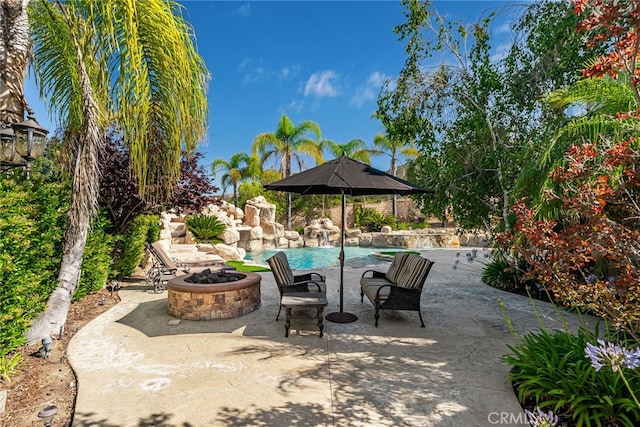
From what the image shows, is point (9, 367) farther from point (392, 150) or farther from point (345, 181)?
point (392, 150)

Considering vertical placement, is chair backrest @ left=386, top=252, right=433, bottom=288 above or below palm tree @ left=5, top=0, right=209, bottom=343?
below

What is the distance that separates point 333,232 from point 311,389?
20.7 m

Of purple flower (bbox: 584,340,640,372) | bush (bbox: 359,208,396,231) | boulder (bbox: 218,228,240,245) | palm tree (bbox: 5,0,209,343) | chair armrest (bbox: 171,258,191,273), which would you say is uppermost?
palm tree (bbox: 5,0,209,343)

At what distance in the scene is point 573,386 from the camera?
2.81 metres

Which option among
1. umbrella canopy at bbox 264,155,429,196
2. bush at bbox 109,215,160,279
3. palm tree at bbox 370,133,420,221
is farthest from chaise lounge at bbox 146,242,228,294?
palm tree at bbox 370,133,420,221

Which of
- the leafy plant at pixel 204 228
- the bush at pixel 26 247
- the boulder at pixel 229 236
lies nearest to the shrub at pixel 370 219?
the boulder at pixel 229 236

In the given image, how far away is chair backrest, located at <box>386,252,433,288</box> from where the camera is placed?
201 inches

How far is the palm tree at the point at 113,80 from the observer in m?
4.30

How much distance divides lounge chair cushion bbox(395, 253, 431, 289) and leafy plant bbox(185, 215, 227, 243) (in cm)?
1292

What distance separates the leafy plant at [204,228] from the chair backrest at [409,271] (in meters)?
12.4

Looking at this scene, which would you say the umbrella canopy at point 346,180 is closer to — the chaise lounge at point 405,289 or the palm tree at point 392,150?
the chaise lounge at point 405,289

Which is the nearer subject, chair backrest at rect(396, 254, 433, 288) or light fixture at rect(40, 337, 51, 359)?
light fixture at rect(40, 337, 51, 359)

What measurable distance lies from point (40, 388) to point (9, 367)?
1.72ft

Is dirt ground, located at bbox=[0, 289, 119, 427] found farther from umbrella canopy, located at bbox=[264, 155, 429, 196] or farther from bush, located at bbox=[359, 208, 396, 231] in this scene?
bush, located at bbox=[359, 208, 396, 231]
